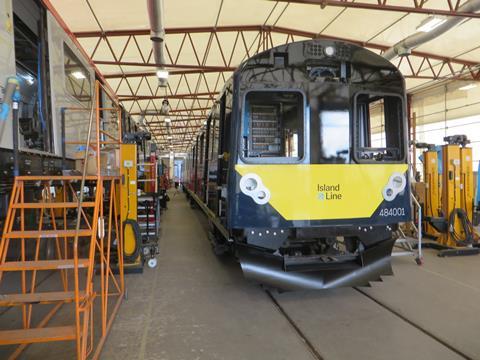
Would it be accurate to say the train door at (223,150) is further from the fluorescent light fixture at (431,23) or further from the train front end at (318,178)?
the fluorescent light fixture at (431,23)

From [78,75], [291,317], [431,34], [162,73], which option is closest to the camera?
[291,317]

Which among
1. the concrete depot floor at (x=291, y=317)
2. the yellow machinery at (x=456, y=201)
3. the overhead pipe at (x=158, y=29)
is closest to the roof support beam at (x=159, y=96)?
the overhead pipe at (x=158, y=29)

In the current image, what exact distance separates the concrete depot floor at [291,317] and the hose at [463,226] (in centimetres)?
116

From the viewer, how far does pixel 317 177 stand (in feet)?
12.0

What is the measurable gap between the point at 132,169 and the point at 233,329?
2836 mm

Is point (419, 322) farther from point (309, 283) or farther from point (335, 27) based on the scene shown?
point (335, 27)

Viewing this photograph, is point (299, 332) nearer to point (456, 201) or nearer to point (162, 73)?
point (456, 201)

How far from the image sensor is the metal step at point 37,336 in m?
2.28

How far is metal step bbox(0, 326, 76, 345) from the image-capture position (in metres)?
2.28

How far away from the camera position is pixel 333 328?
316 centimetres

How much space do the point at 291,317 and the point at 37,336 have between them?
225 centimetres

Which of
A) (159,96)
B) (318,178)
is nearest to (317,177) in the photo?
(318,178)

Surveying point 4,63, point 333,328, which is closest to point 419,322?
point 333,328

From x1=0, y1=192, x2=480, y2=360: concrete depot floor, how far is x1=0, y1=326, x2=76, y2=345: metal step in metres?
0.48
